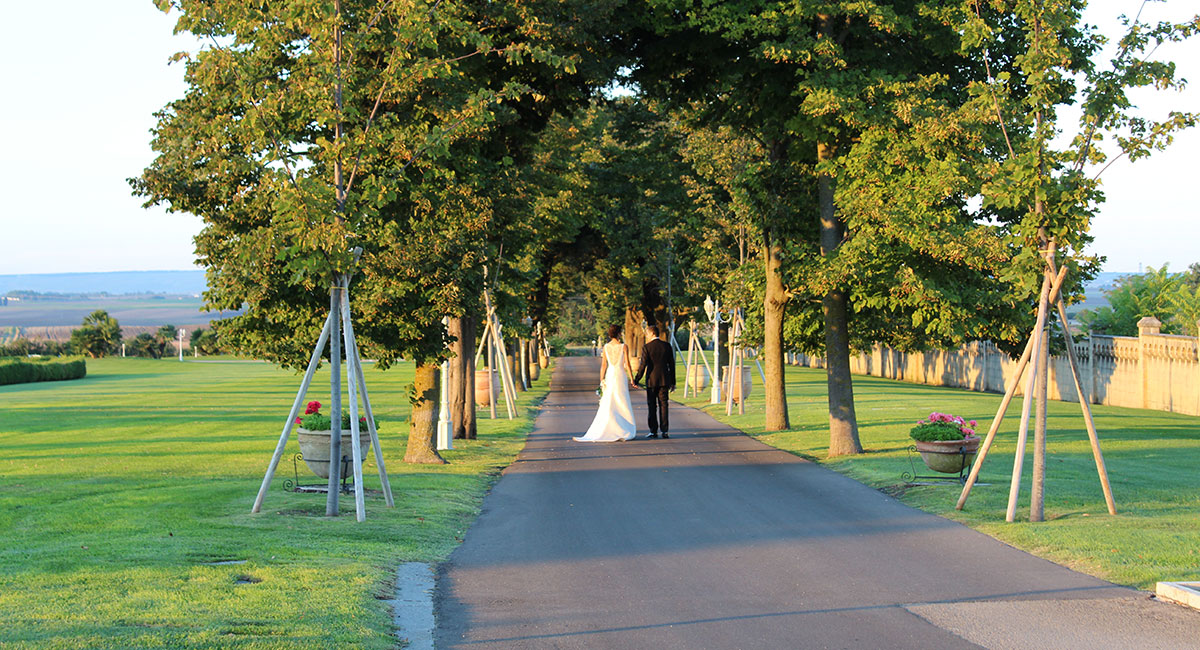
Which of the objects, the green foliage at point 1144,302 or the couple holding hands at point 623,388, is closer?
the couple holding hands at point 623,388

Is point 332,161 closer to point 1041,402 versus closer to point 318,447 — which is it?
point 318,447

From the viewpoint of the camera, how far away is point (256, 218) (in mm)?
13750

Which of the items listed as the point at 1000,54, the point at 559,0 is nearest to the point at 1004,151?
the point at 1000,54

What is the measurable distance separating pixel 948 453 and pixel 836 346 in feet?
17.1

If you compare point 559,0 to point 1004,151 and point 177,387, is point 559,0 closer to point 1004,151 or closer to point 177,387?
point 1004,151

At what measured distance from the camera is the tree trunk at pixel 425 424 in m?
17.4

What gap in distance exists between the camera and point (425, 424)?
17.4 meters

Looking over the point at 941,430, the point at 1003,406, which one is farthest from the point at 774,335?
the point at 1003,406

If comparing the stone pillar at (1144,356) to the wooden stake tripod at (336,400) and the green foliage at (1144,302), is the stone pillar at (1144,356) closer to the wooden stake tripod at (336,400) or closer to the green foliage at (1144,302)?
the green foliage at (1144,302)

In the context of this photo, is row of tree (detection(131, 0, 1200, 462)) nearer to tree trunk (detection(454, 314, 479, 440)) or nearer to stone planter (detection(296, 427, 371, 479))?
tree trunk (detection(454, 314, 479, 440))

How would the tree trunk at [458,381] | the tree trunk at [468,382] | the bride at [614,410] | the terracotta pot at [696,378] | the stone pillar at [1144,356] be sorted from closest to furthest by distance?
the bride at [614,410]
the tree trunk at [458,381]
the tree trunk at [468,382]
the stone pillar at [1144,356]
the terracotta pot at [696,378]

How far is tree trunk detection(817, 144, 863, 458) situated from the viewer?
18344 mm

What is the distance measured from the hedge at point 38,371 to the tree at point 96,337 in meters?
26.8

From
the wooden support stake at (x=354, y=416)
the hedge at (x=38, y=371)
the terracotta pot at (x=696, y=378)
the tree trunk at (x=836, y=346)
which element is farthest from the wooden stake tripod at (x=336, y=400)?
the hedge at (x=38, y=371)
